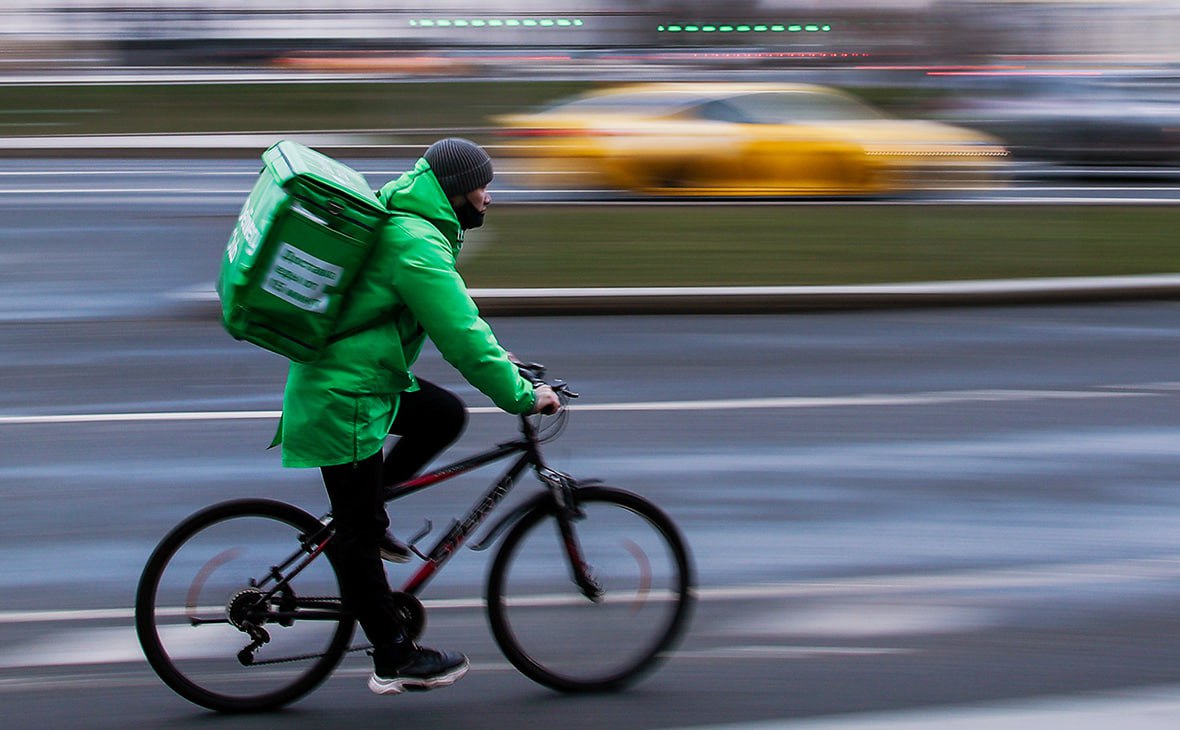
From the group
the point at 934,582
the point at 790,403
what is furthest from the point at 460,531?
the point at 790,403

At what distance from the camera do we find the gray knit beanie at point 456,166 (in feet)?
12.5

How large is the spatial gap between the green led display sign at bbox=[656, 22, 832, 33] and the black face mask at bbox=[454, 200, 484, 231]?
112 ft

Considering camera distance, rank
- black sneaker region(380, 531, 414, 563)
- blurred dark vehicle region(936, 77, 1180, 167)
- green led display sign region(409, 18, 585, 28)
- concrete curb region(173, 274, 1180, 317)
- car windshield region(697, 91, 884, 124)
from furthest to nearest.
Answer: green led display sign region(409, 18, 585, 28) → blurred dark vehicle region(936, 77, 1180, 167) → car windshield region(697, 91, 884, 124) → concrete curb region(173, 274, 1180, 317) → black sneaker region(380, 531, 414, 563)

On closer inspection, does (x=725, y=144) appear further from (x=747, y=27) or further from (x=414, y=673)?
(x=747, y=27)

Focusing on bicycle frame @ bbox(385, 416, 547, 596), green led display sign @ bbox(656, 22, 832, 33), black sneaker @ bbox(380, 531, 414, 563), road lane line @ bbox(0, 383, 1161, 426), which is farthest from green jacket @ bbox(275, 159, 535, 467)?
green led display sign @ bbox(656, 22, 832, 33)

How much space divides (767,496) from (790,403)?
5.50 ft

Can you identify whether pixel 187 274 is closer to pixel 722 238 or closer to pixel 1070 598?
pixel 722 238

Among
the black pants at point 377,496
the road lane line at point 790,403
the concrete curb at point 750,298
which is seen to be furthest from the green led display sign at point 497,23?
the black pants at point 377,496

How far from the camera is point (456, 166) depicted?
3816 millimetres

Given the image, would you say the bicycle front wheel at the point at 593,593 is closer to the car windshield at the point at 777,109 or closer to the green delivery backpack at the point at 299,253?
the green delivery backpack at the point at 299,253

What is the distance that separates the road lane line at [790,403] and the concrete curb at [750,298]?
7.39 ft

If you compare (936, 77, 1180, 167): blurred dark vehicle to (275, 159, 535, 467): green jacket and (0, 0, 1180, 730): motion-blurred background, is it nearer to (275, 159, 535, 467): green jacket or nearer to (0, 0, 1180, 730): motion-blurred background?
(0, 0, 1180, 730): motion-blurred background

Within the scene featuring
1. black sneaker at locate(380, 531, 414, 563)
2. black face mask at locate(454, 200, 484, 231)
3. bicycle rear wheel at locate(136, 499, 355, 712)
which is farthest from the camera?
black sneaker at locate(380, 531, 414, 563)

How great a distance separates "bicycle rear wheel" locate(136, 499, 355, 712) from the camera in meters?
4.03
